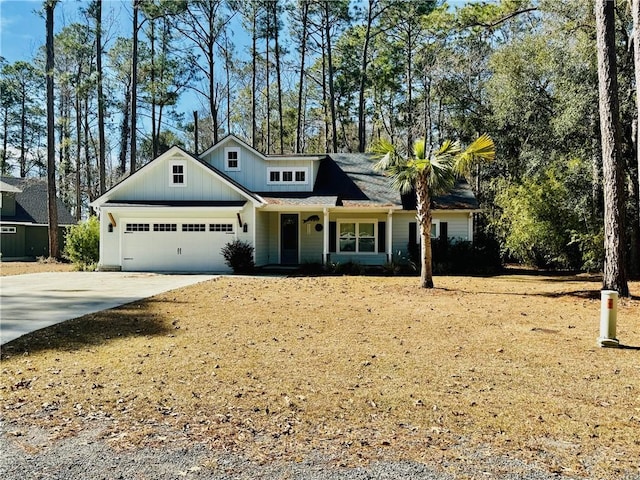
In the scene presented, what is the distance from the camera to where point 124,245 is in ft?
62.7

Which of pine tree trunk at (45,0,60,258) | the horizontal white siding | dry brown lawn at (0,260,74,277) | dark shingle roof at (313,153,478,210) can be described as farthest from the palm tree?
pine tree trunk at (45,0,60,258)

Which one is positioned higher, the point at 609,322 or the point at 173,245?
the point at 173,245

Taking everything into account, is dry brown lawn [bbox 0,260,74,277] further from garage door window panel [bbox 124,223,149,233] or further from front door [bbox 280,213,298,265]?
front door [bbox 280,213,298,265]

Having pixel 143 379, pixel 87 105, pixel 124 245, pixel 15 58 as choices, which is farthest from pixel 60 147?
pixel 143 379

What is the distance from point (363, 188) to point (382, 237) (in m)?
2.39

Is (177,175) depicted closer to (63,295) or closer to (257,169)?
(257,169)

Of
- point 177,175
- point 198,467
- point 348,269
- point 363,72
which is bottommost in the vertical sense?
point 198,467

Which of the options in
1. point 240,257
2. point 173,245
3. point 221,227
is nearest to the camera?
point 240,257

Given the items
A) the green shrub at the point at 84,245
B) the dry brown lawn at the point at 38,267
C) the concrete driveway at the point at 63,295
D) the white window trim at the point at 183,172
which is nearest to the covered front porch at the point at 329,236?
the white window trim at the point at 183,172

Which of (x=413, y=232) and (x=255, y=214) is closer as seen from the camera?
(x=255, y=214)

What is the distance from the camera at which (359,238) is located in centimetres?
2072

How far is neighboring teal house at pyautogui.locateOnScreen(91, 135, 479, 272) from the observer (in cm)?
1892

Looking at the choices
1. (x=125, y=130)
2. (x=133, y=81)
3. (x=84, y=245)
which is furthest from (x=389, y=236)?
(x=125, y=130)

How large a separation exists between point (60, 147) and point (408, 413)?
37.4 metres
